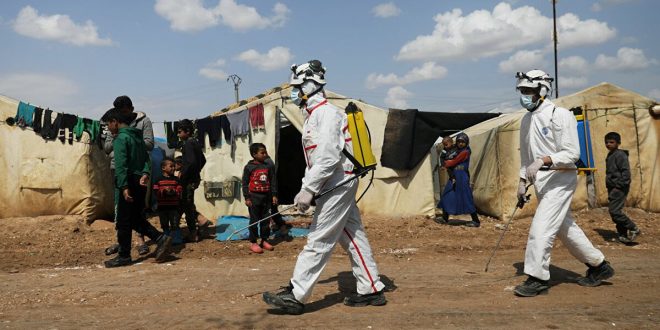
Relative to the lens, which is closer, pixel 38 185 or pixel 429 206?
pixel 38 185

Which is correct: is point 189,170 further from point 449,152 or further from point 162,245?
point 449,152

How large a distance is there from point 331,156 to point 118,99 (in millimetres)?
3700

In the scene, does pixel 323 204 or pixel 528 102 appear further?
pixel 528 102

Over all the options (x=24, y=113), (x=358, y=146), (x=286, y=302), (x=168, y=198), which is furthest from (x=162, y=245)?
(x=24, y=113)

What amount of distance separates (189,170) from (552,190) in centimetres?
500

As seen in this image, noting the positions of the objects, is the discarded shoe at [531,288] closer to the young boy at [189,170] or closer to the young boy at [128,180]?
the young boy at [128,180]

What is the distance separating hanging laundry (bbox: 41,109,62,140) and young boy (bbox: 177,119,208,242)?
124 inches

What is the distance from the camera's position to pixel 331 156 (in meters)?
4.18

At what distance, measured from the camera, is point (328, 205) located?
432 cm

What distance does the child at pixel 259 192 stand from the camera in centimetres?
764

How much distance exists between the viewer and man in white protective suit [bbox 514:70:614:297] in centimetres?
464

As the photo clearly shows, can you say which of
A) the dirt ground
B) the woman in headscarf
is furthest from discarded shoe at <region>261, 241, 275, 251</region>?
the woman in headscarf

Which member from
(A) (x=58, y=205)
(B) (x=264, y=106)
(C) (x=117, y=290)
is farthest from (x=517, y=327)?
(A) (x=58, y=205)

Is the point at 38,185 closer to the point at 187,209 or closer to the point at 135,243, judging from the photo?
the point at 135,243
